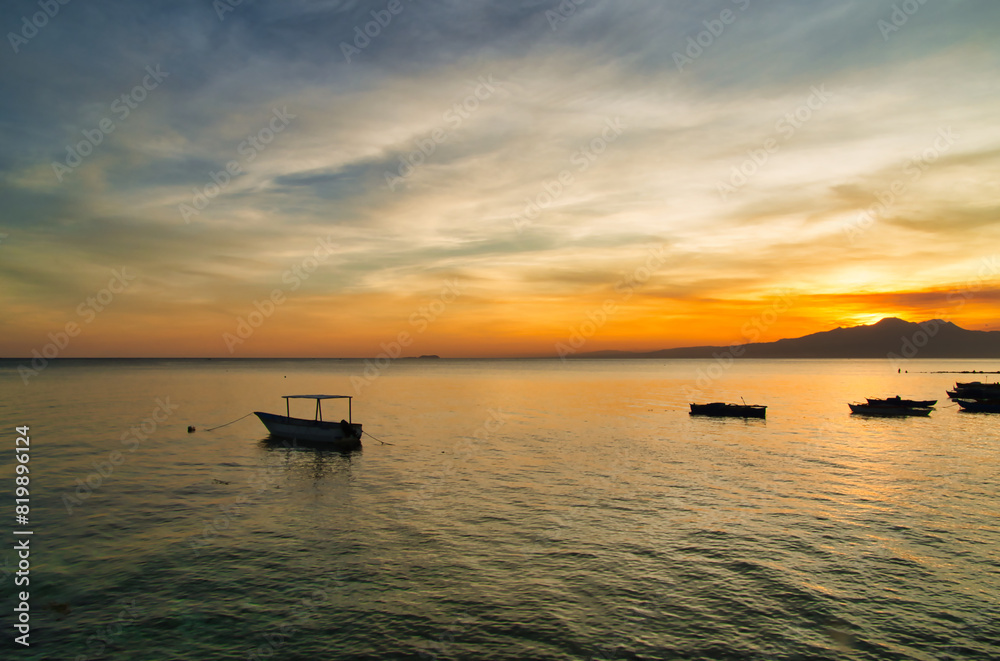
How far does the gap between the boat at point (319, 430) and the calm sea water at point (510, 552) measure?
2.06 m

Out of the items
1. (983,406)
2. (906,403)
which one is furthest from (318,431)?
(983,406)

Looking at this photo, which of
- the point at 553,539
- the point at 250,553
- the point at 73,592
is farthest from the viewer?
the point at 553,539

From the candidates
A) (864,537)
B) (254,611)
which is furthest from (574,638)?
(864,537)

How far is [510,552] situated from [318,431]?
33.7m

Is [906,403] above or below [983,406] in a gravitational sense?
above

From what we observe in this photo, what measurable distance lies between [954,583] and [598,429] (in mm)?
43684

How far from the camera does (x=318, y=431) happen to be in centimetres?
5231

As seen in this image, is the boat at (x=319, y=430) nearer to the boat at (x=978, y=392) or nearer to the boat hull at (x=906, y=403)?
the boat hull at (x=906, y=403)

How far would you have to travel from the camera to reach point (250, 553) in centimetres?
2380

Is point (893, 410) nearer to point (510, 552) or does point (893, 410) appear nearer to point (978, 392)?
point (978, 392)

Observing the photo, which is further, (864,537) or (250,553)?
(864,537)

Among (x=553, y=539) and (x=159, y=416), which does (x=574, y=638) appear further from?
(x=159, y=416)

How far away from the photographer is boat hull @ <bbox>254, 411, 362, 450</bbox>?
166ft

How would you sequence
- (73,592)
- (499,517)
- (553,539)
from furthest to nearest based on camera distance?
(499,517), (553,539), (73,592)
